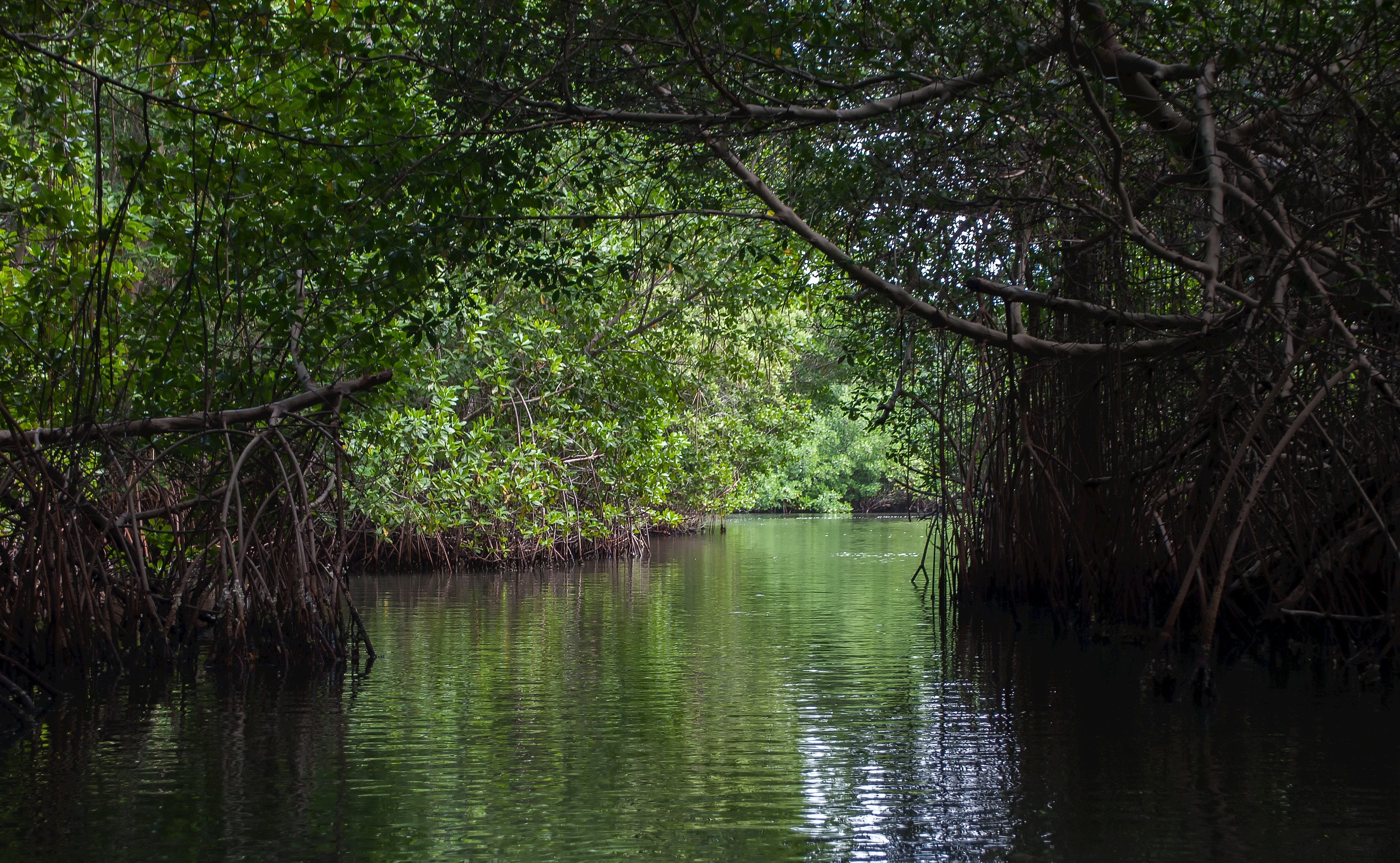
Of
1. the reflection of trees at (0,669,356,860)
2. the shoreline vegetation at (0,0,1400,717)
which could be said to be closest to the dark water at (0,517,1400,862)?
the reflection of trees at (0,669,356,860)

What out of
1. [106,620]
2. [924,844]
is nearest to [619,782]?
[924,844]

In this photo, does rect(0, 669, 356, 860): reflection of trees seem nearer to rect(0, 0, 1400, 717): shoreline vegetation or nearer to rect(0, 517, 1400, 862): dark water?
rect(0, 517, 1400, 862): dark water

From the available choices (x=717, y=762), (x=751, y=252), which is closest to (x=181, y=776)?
(x=717, y=762)

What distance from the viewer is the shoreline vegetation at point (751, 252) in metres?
5.72

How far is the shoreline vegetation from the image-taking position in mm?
5723

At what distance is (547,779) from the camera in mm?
4348

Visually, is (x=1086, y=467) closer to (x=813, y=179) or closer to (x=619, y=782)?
(x=813, y=179)

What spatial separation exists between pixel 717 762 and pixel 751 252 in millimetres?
4769

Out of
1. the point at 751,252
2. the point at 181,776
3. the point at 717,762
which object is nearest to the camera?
the point at 181,776

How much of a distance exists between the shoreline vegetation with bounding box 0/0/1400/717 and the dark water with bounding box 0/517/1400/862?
47 cm

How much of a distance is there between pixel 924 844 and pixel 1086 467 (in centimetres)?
462

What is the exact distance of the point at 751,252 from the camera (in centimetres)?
869

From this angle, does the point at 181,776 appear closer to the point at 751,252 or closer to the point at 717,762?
the point at 717,762

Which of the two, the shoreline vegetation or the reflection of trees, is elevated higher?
the shoreline vegetation
